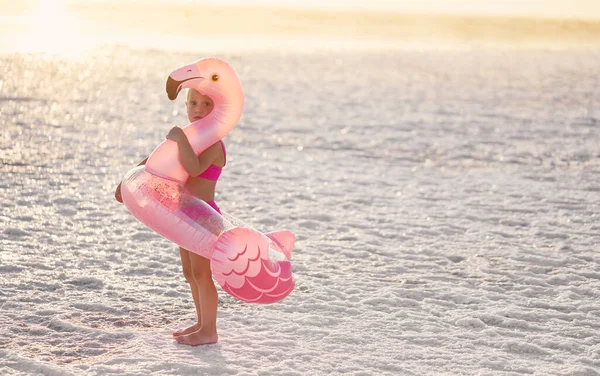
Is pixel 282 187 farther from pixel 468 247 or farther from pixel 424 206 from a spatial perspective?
pixel 468 247

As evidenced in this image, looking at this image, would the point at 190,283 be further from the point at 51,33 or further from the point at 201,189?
the point at 51,33

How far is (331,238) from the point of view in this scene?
7.43 metres

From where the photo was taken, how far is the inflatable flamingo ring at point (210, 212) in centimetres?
426

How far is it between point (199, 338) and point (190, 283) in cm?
32

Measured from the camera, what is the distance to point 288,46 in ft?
100

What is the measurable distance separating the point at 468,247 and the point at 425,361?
2.71 meters

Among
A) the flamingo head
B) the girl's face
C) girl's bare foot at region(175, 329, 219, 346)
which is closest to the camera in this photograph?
the flamingo head

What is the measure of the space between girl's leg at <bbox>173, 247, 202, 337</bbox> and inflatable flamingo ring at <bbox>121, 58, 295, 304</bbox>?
10.3 inches

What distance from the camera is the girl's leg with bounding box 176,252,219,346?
4.53m

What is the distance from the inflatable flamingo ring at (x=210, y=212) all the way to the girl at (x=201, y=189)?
5 centimetres

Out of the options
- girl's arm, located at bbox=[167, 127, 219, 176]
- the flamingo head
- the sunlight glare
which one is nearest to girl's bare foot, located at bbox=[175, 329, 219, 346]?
girl's arm, located at bbox=[167, 127, 219, 176]

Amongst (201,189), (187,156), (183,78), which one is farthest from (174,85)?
(201,189)

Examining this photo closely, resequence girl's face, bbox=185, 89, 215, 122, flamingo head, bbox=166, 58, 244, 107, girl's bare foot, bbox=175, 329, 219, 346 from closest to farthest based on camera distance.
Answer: flamingo head, bbox=166, 58, 244, 107
girl's face, bbox=185, 89, 215, 122
girl's bare foot, bbox=175, 329, 219, 346

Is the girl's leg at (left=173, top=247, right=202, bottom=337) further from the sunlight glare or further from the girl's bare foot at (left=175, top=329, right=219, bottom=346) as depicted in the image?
the sunlight glare
